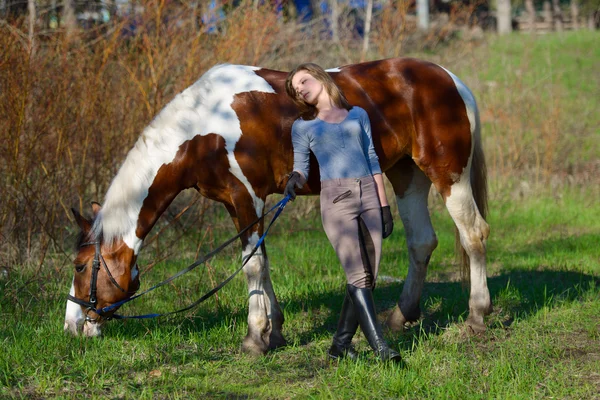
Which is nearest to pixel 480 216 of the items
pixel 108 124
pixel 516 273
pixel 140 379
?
pixel 516 273

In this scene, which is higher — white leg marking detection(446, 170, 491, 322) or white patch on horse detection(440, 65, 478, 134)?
white patch on horse detection(440, 65, 478, 134)

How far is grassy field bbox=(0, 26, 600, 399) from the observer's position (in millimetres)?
4113

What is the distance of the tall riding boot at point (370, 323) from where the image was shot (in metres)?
4.13

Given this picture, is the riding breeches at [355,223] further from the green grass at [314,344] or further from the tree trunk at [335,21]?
the tree trunk at [335,21]

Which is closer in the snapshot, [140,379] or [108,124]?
[140,379]

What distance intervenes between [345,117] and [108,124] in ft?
12.3

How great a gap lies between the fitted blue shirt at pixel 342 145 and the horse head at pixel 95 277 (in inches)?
54.6

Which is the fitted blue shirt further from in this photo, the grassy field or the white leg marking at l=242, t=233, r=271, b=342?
the grassy field

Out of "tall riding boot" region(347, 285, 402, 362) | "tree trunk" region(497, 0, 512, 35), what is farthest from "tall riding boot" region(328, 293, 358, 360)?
"tree trunk" region(497, 0, 512, 35)

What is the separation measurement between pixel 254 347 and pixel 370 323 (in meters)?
0.92

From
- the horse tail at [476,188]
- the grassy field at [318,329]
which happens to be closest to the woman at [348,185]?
the grassy field at [318,329]

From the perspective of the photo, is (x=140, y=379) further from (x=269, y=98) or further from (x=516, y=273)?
(x=516, y=273)

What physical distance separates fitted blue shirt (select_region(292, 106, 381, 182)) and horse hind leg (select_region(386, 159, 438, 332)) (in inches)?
56.2

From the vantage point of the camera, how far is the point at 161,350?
4.77m
